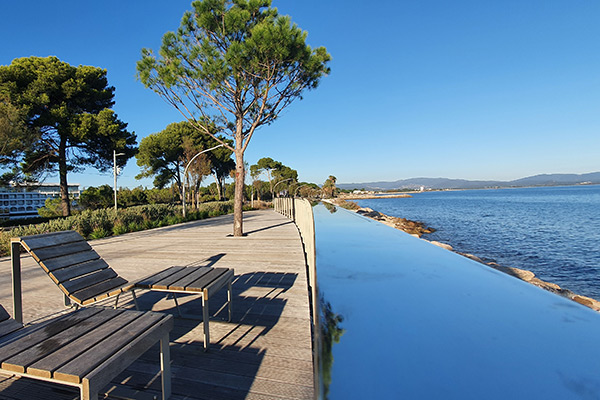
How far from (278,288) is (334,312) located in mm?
795

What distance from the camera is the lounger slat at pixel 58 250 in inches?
89.2

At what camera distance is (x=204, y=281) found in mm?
2441

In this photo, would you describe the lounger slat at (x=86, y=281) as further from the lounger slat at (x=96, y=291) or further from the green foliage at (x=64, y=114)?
the green foliage at (x=64, y=114)

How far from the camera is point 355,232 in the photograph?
10180 millimetres

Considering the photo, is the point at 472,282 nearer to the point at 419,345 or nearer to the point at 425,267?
the point at 425,267

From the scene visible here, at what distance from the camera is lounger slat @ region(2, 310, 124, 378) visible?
1236 millimetres

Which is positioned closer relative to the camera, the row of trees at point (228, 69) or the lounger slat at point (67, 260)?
the lounger slat at point (67, 260)

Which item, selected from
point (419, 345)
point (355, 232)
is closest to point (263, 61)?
point (355, 232)

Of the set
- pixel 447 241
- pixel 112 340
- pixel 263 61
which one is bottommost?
pixel 447 241

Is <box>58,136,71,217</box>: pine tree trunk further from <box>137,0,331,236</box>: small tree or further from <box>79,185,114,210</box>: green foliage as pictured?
<box>137,0,331,236</box>: small tree

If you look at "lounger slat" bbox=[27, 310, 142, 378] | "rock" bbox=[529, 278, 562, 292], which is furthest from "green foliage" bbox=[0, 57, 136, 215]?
"rock" bbox=[529, 278, 562, 292]

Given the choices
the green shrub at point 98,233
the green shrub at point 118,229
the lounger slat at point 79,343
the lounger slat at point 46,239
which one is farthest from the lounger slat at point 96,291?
the green shrub at point 118,229

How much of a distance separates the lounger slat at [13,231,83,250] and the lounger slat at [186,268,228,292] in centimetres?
120

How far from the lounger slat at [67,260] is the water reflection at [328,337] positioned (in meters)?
Result: 2.12
